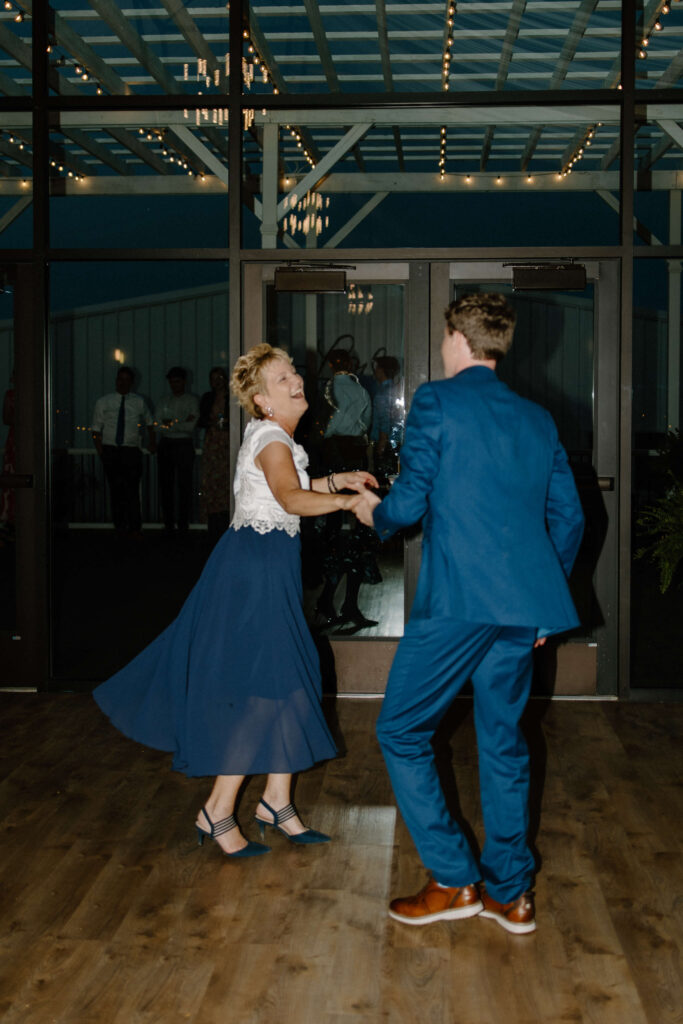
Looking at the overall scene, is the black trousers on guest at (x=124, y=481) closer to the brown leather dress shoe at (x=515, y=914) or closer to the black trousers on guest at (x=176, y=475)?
the black trousers on guest at (x=176, y=475)

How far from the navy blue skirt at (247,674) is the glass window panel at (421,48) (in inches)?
119

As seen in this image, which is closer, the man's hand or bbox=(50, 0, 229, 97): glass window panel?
the man's hand

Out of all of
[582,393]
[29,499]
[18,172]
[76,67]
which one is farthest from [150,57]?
[582,393]

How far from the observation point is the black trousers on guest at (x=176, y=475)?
10.4 metres

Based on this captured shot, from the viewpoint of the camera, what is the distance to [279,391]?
322 cm

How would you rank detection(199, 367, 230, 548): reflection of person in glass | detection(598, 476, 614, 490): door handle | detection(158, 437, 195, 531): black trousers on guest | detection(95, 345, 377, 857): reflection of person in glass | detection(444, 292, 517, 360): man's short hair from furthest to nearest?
detection(158, 437, 195, 531): black trousers on guest < detection(199, 367, 230, 548): reflection of person in glass < detection(598, 476, 614, 490): door handle < detection(95, 345, 377, 857): reflection of person in glass < detection(444, 292, 517, 360): man's short hair

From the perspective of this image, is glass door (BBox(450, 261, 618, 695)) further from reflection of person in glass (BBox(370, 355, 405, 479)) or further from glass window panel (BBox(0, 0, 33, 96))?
glass window panel (BBox(0, 0, 33, 96))

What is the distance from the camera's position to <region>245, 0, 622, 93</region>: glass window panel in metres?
5.16

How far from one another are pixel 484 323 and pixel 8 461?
3.28 m

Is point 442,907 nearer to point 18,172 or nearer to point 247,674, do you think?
point 247,674

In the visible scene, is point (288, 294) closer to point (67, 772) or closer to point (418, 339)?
point (418, 339)

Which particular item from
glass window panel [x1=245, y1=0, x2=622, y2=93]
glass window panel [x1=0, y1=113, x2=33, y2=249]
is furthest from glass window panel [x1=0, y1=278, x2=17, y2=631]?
glass window panel [x1=245, y1=0, x2=622, y2=93]

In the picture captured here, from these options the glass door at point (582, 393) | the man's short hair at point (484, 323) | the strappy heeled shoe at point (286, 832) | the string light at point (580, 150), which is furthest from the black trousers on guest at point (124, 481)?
the man's short hair at point (484, 323)

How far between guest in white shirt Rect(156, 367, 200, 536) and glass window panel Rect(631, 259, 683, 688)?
419 centimetres
